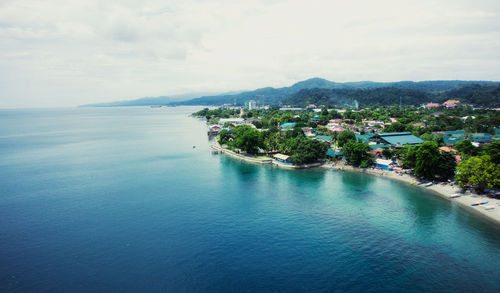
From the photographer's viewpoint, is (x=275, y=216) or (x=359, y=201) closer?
(x=275, y=216)


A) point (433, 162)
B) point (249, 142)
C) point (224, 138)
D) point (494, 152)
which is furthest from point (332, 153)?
point (224, 138)

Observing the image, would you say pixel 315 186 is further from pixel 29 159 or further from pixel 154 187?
pixel 29 159

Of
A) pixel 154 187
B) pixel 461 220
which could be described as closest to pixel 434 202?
pixel 461 220

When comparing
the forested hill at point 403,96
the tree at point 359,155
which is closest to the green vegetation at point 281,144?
the tree at point 359,155

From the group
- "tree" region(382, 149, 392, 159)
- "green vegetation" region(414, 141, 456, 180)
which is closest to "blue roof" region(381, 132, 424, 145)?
"tree" region(382, 149, 392, 159)

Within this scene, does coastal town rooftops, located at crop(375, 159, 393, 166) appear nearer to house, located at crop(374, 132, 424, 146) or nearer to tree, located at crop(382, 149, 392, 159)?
tree, located at crop(382, 149, 392, 159)
